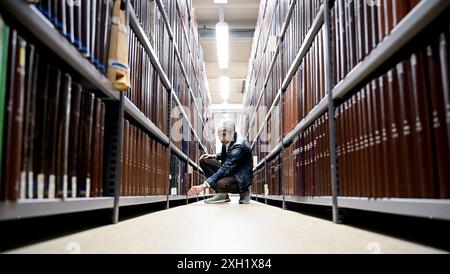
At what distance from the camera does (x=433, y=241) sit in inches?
41.6

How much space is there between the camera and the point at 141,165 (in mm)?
2119

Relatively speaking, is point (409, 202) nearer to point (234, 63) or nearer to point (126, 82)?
point (126, 82)

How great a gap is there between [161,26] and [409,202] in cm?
238

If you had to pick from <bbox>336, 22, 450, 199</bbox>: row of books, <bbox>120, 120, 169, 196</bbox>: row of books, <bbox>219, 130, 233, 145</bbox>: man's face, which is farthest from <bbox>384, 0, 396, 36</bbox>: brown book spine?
<bbox>219, 130, 233, 145</bbox>: man's face

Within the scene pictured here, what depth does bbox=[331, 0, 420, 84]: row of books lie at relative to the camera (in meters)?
1.10

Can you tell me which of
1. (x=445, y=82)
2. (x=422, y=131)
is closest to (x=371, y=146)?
(x=422, y=131)

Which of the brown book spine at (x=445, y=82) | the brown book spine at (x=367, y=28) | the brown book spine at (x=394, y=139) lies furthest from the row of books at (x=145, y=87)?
the brown book spine at (x=445, y=82)

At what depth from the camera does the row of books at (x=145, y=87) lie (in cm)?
196

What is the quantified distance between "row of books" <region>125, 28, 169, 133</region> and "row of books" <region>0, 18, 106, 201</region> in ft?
1.93

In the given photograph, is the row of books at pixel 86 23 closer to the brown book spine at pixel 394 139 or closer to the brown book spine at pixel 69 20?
the brown book spine at pixel 69 20

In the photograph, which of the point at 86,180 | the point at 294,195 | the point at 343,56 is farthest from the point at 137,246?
the point at 294,195

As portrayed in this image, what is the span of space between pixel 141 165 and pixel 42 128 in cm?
117

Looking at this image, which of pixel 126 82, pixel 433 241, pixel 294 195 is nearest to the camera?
pixel 433 241

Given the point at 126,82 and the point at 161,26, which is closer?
the point at 126,82
